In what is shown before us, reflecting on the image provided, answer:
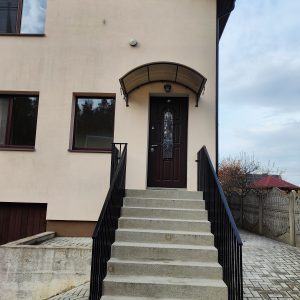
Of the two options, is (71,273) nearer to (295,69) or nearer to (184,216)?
(184,216)

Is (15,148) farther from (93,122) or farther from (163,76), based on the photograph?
(163,76)

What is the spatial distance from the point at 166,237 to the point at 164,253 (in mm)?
333

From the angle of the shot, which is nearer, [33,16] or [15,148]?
[15,148]

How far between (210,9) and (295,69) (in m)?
10.9

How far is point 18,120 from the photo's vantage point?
7328 millimetres

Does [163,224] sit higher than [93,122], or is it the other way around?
[93,122]

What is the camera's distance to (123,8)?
7.32 metres

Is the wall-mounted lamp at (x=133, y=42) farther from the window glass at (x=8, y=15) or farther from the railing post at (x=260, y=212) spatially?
the railing post at (x=260, y=212)

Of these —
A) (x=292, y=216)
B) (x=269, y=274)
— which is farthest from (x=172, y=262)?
(x=292, y=216)

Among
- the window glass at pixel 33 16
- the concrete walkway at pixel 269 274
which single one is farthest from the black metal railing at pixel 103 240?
the window glass at pixel 33 16

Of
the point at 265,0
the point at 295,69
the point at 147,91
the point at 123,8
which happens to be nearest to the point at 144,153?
the point at 147,91

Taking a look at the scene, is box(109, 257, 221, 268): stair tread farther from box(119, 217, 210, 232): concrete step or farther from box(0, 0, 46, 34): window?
box(0, 0, 46, 34): window

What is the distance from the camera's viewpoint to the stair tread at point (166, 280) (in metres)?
3.95

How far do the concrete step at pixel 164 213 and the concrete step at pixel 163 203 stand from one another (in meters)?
0.24
